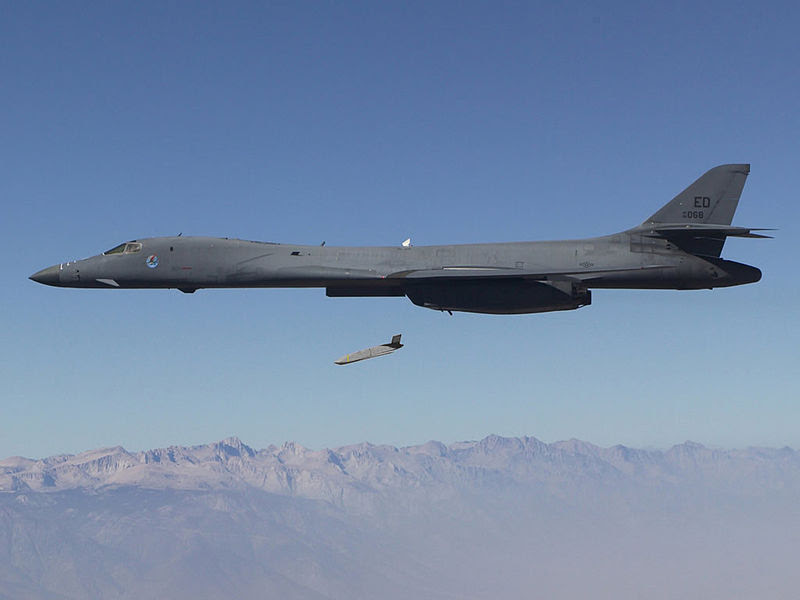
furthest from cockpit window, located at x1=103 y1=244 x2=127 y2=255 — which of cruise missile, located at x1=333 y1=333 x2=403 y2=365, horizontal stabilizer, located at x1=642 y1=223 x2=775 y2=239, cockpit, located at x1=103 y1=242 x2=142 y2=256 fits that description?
horizontal stabilizer, located at x1=642 y1=223 x2=775 y2=239

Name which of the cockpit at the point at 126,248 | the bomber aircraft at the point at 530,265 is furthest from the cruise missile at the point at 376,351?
the cockpit at the point at 126,248

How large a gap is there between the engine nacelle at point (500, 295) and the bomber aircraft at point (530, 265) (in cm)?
4

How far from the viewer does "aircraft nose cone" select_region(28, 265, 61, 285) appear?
3125 cm

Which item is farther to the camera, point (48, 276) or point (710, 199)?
point (48, 276)

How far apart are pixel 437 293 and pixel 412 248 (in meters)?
2.14

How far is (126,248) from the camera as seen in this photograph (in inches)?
1238

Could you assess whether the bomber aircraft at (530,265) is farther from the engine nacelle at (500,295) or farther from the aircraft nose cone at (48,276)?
the aircraft nose cone at (48,276)

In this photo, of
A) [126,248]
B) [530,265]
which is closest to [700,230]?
[530,265]

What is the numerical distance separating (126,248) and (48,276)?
10.7 ft

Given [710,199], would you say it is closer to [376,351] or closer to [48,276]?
[376,351]

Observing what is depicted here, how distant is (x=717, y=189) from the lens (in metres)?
29.6

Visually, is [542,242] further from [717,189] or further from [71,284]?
[71,284]

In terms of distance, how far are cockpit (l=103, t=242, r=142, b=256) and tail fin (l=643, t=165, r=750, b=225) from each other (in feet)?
66.3

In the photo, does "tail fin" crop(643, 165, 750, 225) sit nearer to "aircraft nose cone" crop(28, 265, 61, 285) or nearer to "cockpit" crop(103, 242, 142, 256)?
"cockpit" crop(103, 242, 142, 256)
